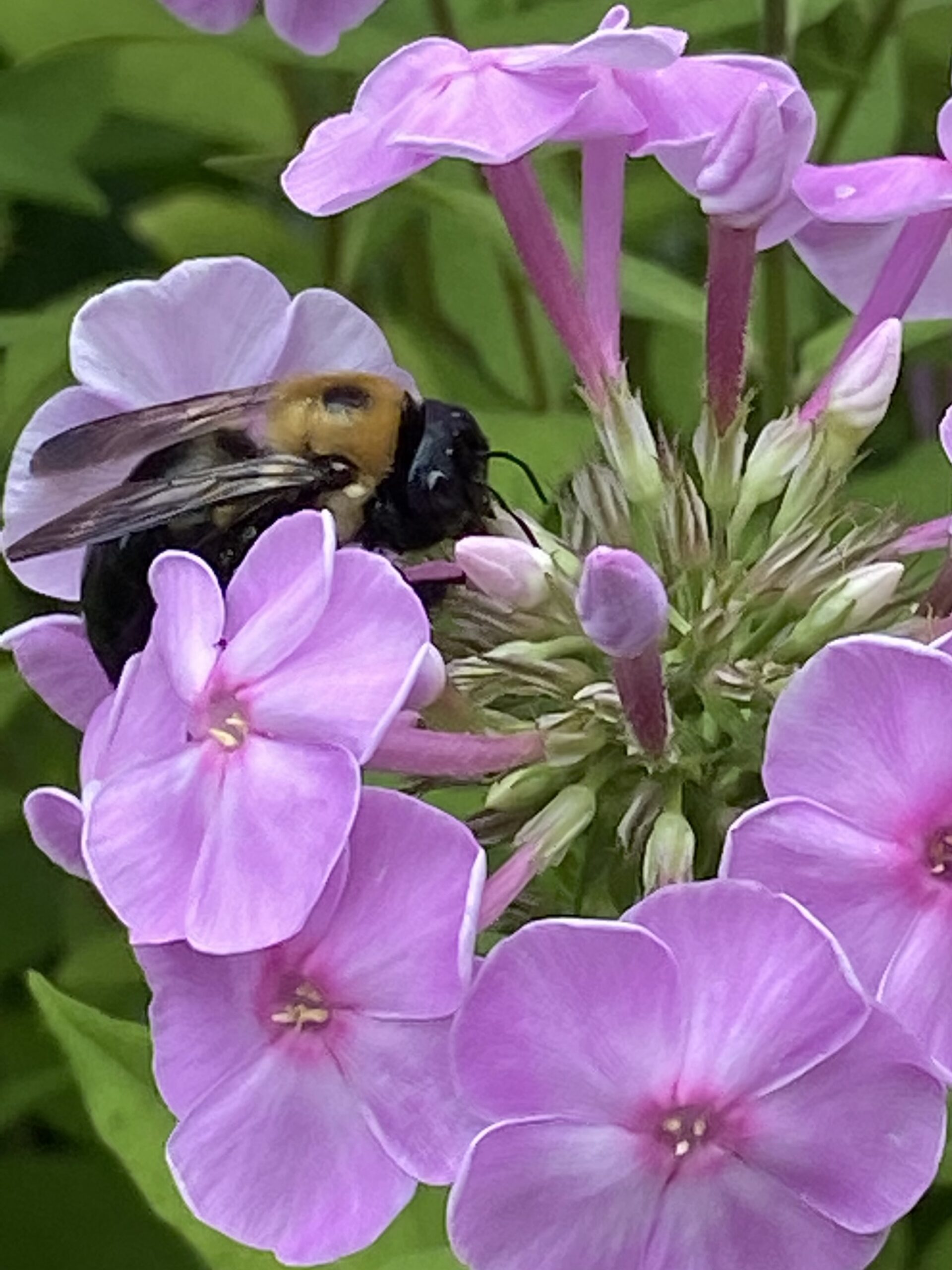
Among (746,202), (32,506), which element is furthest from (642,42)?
(32,506)

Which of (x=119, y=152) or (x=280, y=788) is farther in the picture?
(x=119, y=152)

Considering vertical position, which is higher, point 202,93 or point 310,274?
point 202,93

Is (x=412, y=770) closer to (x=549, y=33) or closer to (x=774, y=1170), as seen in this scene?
(x=774, y=1170)

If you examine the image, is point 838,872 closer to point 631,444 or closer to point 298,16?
point 631,444

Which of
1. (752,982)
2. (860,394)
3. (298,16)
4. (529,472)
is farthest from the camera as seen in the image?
(298,16)

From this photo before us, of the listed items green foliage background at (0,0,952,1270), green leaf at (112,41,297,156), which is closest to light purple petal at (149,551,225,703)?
green foliage background at (0,0,952,1270)

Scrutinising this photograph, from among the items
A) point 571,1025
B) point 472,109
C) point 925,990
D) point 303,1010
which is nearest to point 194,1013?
point 303,1010

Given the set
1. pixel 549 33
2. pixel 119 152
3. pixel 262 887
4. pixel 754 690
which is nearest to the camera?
pixel 262 887

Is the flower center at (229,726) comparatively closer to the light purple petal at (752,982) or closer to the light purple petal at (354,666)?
the light purple petal at (354,666)

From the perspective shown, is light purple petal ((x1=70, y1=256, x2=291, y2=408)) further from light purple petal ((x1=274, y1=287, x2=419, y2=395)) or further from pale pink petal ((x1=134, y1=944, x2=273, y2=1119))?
pale pink petal ((x1=134, y1=944, x2=273, y2=1119))
